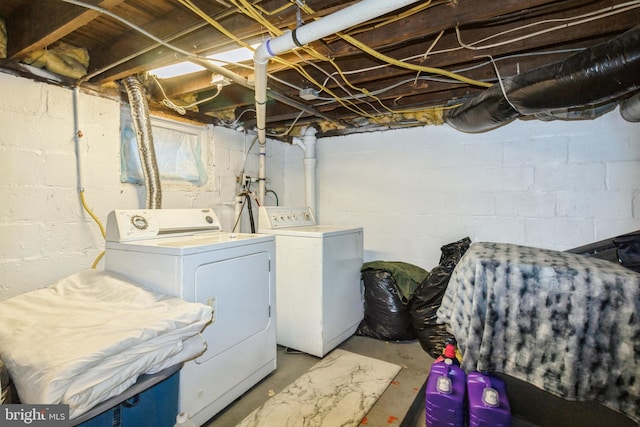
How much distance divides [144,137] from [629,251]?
2.88 metres

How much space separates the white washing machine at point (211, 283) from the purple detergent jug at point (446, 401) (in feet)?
3.62

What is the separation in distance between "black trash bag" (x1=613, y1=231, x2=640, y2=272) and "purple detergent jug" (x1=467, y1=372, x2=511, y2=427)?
0.82 metres

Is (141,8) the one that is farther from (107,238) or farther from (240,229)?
(240,229)

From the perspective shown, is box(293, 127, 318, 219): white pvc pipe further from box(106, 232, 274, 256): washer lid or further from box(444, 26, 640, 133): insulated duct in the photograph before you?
box(444, 26, 640, 133): insulated duct

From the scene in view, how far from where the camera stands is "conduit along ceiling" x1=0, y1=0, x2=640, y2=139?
1.45 meters

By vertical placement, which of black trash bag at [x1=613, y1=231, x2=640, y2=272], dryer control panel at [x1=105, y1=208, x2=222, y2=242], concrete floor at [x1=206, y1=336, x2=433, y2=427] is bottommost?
concrete floor at [x1=206, y1=336, x2=433, y2=427]

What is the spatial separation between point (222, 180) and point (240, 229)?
54 centimetres

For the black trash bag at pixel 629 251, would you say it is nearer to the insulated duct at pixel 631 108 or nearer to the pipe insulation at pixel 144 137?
the insulated duct at pixel 631 108

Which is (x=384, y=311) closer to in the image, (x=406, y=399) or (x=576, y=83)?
(x=406, y=399)

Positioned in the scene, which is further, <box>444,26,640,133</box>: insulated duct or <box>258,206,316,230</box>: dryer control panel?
<box>258,206,316,230</box>: dryer control panel

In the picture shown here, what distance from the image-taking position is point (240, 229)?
10.6 ft

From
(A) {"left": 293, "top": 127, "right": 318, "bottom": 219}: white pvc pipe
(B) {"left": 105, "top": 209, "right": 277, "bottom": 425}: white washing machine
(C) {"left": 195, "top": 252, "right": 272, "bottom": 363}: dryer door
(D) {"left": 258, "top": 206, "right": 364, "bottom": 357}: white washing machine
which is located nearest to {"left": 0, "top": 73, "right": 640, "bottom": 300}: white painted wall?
(A) {"left": 293, "top": 127, "right": 318, "bottom": 219}: white pvc pipe

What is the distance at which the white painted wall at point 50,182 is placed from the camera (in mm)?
1797

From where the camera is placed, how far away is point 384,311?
2771 millimetres
